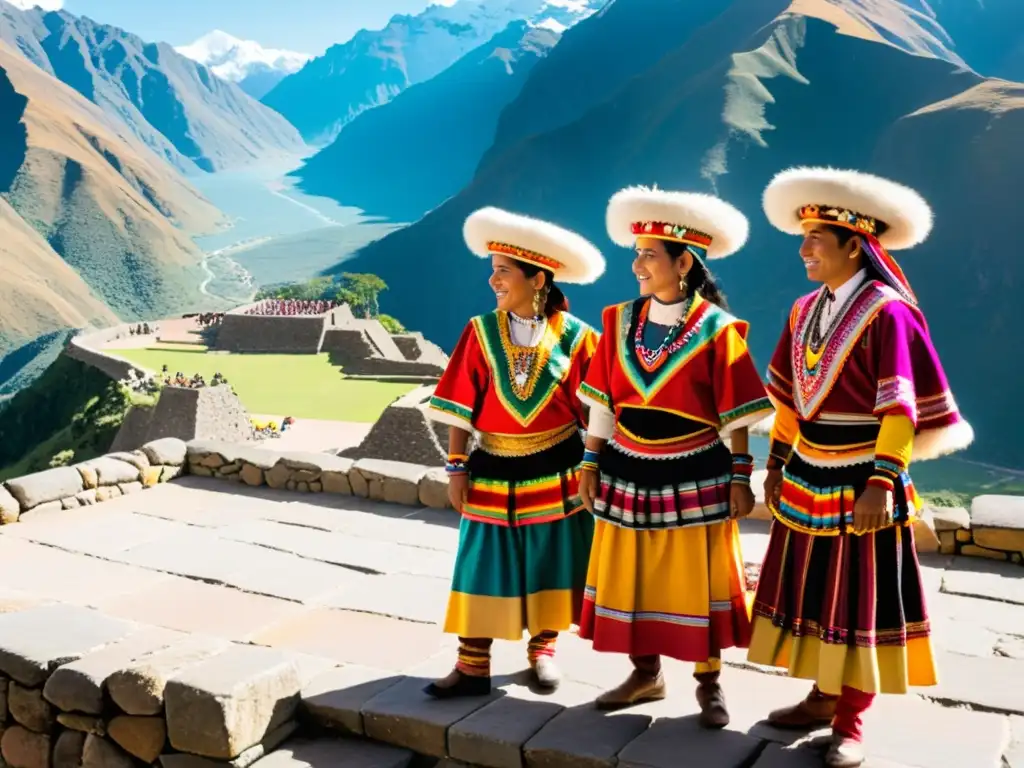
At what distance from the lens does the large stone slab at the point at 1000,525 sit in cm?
516

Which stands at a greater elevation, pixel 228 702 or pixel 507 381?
pixel 507 381

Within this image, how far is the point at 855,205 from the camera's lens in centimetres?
291

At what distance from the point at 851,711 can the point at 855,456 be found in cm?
75

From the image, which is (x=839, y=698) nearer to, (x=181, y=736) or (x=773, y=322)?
(x=181, y=736)

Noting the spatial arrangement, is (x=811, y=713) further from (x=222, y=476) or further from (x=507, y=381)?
(x=222, y=476)

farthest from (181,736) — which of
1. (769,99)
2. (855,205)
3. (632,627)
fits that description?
(769,99)

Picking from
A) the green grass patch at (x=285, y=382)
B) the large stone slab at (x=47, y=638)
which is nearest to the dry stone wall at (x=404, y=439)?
the green grass patch at (x=285, y=382)

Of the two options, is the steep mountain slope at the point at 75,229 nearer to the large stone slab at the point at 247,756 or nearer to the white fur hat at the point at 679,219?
the large stone slab at the point at 247,756

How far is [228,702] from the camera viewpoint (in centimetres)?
334

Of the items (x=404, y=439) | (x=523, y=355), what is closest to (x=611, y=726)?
(x=523, y=355)

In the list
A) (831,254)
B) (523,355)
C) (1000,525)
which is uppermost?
(831,254)

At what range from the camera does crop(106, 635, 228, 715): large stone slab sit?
3561mm

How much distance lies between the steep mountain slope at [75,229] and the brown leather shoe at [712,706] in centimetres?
10252

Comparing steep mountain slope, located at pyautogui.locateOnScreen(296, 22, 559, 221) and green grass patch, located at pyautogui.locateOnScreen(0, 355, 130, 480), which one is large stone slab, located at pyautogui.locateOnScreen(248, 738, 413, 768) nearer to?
green grass patch, located at pyautogui.locateOnScreen(0, 355, 130, 480)
